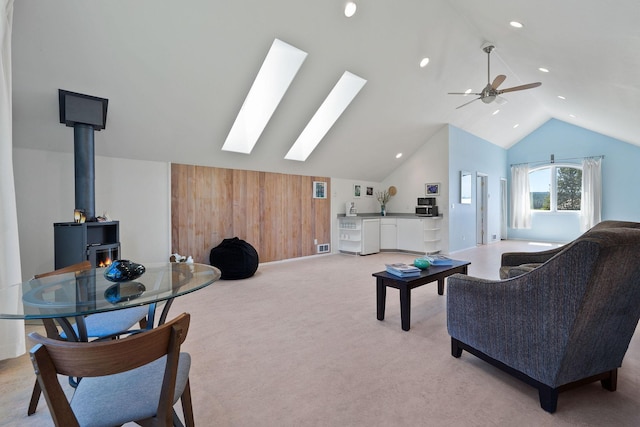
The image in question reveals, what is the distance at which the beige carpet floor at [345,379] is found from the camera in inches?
61.4

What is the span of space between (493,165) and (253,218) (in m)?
7.19

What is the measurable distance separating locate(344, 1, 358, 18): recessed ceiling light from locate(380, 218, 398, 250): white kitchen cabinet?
4.67 metres

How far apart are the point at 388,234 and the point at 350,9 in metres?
4.97

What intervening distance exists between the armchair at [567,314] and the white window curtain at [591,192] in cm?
815

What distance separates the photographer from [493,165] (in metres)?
8.60

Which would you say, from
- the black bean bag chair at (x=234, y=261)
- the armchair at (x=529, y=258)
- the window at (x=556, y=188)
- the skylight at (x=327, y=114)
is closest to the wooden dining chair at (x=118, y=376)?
the armchair at (x=529, y=258)

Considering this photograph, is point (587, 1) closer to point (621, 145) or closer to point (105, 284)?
point (105, 284)

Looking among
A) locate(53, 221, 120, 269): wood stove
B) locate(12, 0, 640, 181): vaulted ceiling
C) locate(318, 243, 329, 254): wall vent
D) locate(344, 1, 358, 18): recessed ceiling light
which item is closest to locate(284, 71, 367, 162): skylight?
locate(12, 0, 640, 181): vaulted ceiling

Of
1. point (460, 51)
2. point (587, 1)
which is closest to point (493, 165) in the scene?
point (460, 51)

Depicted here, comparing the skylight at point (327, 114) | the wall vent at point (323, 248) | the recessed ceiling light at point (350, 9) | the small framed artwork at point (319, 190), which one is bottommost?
the wall vent at point (323, 248)

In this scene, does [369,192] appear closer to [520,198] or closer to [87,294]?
[520,198]

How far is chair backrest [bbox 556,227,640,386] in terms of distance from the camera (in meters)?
1.35

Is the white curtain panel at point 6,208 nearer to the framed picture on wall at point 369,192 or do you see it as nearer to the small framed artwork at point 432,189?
the framed picture on wall at point 369,192

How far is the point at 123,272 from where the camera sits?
5.78 feet
